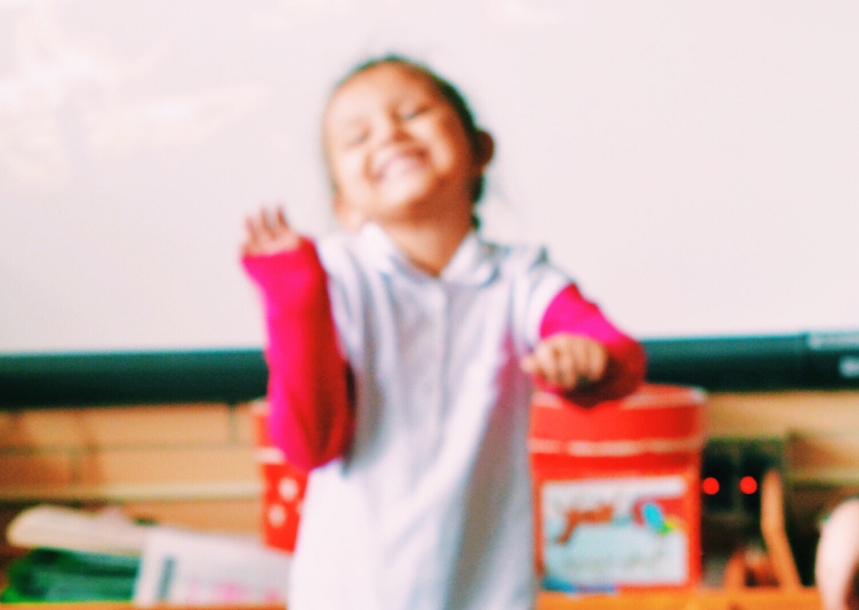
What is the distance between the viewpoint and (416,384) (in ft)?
1.49

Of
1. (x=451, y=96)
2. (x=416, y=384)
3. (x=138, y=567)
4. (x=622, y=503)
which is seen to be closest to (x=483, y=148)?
(x=451, y=96)

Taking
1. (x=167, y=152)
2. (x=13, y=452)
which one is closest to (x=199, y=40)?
(x=167, y=152)

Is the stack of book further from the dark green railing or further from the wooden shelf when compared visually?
the dark green railing

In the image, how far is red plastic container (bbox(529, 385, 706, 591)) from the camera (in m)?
0.91

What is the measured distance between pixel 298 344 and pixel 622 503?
2.06 feet

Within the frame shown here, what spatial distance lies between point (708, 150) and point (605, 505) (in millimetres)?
554

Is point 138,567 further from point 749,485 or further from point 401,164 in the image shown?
point 749,485

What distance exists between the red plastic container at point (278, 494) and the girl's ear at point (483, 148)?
521 mm

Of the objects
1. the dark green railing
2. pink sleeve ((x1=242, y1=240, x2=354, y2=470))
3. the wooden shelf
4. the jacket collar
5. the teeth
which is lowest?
the wooden shelf

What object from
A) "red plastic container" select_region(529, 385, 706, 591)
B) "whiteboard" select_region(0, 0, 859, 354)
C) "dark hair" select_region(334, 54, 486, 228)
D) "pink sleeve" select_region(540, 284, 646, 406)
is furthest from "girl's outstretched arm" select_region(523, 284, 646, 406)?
"whiteboard" select_region(0, 0, 859, 354)

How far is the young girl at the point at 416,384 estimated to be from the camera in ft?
1.43

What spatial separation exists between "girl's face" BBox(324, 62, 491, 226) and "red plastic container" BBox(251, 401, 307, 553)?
0.52 meters

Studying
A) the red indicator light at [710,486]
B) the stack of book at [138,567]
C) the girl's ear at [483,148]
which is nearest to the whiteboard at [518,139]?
the red indicator light at [710,486]

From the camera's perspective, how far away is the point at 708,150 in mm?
1118
